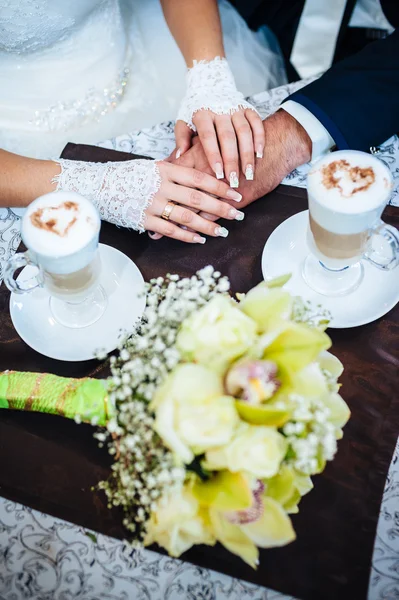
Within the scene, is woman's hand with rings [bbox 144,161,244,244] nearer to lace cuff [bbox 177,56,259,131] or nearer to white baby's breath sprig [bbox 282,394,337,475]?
lace cuff [bbox 177,56,259,131]

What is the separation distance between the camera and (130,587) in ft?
2.69

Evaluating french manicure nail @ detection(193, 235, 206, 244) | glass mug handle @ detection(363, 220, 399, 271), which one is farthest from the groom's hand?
glass mug handle @ detection(363, 220, 399, 271)

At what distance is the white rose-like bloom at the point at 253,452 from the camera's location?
0.56 meters

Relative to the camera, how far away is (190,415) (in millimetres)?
552

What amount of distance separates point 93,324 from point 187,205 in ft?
1.09

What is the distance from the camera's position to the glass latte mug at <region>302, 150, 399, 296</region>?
2.68 ft

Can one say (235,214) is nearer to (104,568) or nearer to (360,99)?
(360,99)

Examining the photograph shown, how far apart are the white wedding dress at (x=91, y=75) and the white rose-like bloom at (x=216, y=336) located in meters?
0.97

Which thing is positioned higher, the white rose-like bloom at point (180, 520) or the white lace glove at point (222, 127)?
the white lace glove at point (222, 127)

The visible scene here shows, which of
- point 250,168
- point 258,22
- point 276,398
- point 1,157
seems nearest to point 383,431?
point 276,398

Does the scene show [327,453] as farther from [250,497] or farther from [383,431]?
[383,431]

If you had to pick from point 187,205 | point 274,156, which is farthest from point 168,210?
point 274,156

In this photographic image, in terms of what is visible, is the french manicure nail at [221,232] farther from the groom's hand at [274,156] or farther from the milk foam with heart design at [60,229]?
the milk foam with heart design at [60,229]

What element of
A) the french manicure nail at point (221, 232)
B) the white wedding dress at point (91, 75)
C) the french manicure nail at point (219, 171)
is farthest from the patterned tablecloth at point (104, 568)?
the white wedding dress at point (91, 75)
